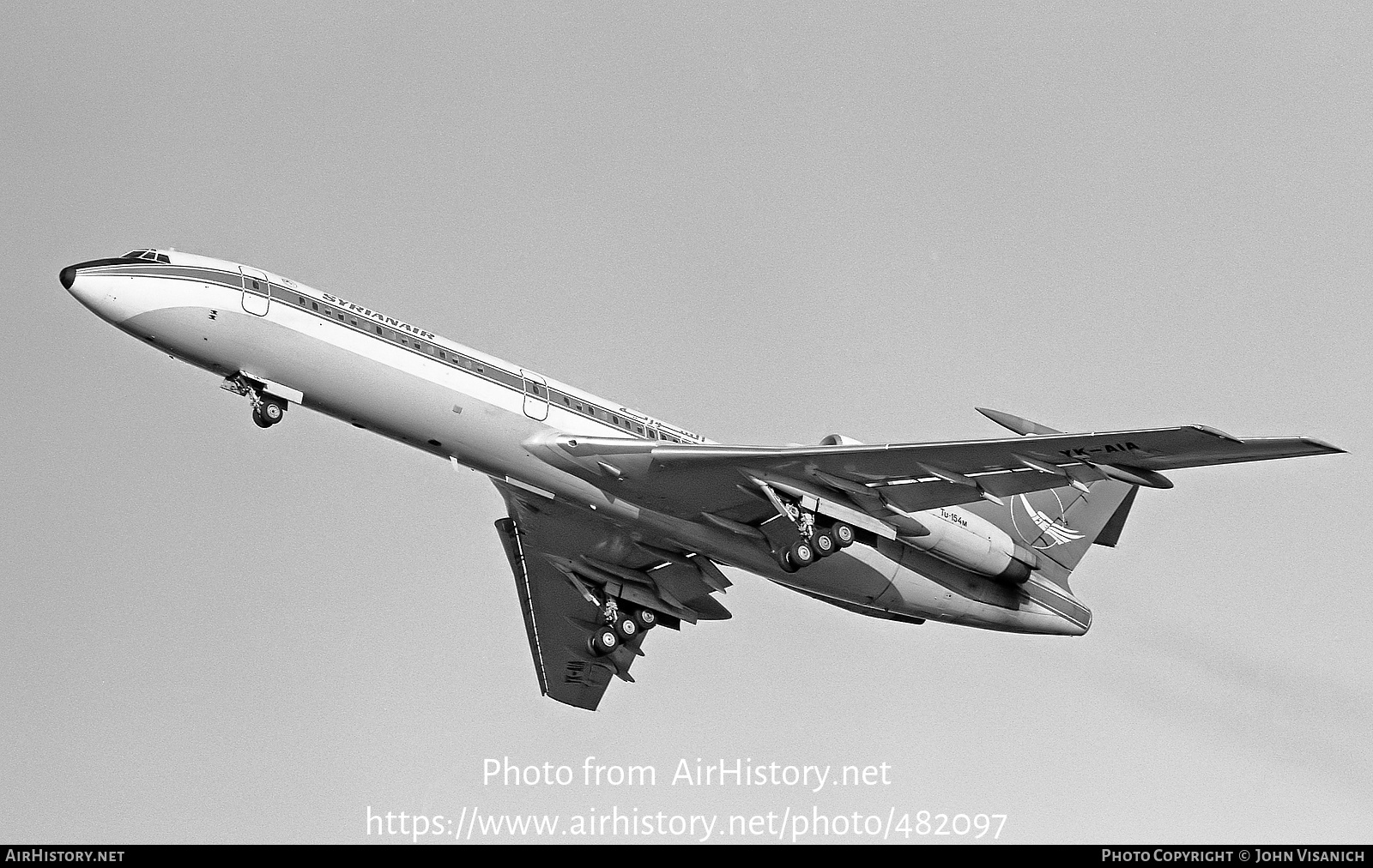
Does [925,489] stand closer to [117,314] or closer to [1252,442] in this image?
[1252,442]

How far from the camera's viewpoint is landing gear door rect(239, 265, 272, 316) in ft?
96.7

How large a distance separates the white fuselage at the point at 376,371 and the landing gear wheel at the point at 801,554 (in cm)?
134

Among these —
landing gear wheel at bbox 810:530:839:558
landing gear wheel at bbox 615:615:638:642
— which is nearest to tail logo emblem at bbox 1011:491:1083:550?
landing gear wheel at bbox 810:530:839:558

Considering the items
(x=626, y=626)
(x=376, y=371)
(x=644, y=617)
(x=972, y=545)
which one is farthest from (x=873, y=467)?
(x=376, y=371)

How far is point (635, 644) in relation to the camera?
4009 cm

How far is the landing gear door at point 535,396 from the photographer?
3116 centimetres

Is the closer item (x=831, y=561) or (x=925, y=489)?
(x=925, y=489)

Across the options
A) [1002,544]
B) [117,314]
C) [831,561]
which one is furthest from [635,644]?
[117,314]

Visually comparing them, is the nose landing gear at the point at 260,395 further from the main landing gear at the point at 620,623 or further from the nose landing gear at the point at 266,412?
the main landing gear at the point at 620,623

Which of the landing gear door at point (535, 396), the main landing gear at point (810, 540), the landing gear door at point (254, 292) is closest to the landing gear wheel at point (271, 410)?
the landing gear door at point (254, 292)

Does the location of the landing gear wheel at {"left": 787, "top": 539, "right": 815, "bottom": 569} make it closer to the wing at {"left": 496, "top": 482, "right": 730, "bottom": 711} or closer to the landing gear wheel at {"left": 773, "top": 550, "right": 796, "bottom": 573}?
the landing gear wheel at {"left": 773, "top": 550, "right": 796, "bottom": 573}

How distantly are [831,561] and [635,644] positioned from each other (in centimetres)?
755

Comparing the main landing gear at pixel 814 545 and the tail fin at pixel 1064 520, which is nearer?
the main landing gear at pixel 814 545

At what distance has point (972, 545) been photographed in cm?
3509
